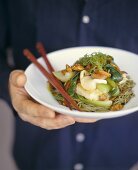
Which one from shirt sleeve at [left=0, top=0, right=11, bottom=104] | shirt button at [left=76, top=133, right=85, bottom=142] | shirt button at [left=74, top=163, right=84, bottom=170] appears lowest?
shirt button at [left=74, top=163, right=84, bottom=170]

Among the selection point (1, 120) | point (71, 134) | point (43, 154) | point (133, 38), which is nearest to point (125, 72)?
point (133, 38)

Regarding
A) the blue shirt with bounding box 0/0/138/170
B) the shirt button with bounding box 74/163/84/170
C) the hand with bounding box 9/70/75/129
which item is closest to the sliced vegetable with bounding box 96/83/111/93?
the hand with bounding box 9/70/75/129

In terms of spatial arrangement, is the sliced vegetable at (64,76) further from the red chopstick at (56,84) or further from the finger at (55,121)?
the finger at (55,121)

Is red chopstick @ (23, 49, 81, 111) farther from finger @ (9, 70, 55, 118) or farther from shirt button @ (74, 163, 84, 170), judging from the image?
shirt button @ (74, 163, 84, 170)

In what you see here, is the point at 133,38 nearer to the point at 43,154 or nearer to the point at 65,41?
the point at 65,41

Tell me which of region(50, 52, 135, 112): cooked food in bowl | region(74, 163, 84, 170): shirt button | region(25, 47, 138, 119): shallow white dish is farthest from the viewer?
region(74, 163, 84, 170): shirt button

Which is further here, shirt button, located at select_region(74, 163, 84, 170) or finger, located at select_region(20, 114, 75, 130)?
shirt button, located at select_region(74, 163, 84, 170)

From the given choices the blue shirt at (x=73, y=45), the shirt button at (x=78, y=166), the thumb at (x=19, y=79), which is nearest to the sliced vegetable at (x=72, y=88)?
the thumb at (x=19, y=79)
